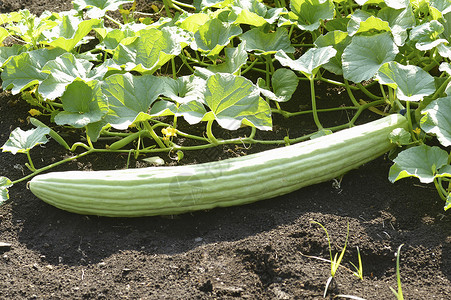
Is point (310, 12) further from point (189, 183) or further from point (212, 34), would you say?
point (189, 183)

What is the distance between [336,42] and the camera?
2.96 m

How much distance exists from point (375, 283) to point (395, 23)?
4.73ft

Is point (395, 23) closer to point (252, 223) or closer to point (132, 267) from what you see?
point (252, 223)

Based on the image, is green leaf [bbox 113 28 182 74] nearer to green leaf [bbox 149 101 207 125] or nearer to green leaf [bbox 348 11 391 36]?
green leaf [bbox 149 101 207 125]

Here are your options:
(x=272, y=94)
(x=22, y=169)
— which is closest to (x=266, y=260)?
(x=272, y=94)

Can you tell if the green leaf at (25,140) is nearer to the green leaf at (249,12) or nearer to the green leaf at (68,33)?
the green leaf at (68,33)

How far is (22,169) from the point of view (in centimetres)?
281

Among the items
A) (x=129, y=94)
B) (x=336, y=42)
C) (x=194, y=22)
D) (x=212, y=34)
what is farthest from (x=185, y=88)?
(x=336, y=42)

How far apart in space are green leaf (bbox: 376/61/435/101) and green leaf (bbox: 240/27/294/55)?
0.65 metres

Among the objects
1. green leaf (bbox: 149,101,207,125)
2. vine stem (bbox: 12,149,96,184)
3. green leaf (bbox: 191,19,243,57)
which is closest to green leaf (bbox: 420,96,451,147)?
green leaf (bbox: 149,101,207,125)

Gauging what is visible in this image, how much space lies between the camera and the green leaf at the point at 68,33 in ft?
9.69

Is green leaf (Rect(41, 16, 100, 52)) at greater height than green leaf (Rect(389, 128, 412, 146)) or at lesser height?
greater

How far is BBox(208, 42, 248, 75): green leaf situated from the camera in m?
2.77

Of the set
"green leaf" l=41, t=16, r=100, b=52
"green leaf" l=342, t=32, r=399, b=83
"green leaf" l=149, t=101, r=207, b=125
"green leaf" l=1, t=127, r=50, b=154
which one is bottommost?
"green leaf" l=1, t=127, r=50, b=154
